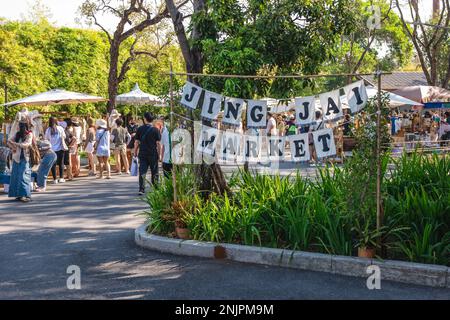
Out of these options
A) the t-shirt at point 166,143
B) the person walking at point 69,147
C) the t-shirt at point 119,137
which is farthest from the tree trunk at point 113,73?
the t-shirt at point 166,143

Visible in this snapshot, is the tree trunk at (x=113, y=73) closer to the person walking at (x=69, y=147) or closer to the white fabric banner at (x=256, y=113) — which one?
the person walking at (x=69, y=147)

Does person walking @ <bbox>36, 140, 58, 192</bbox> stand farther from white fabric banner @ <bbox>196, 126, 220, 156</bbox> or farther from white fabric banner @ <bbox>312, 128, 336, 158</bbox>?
white fabric banner @ <bbox>312, 128, 336, 158</bbox>

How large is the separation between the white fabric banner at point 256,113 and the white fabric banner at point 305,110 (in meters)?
0.48

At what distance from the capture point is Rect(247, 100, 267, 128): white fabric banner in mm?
7293

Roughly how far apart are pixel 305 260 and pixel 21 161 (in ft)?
24.1

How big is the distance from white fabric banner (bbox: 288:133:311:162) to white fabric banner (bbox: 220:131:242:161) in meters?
0.73

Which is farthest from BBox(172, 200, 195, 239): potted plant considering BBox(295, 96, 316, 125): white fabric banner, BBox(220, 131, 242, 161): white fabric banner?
BBox(295, 96, 316, 125): white fabric banner

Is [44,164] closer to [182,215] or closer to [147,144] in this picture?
[147,144]

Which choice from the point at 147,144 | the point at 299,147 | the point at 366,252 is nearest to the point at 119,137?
the point at 147,144

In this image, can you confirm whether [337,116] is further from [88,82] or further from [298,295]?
[88,82]

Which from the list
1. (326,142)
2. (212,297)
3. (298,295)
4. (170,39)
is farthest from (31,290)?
(170,39)

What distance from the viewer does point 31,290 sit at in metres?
5.71

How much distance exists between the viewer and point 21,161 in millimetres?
11695

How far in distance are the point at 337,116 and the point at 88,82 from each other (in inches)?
989
